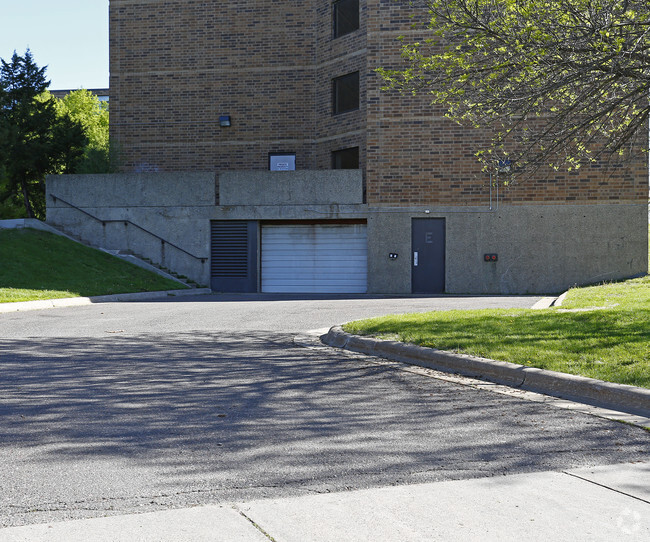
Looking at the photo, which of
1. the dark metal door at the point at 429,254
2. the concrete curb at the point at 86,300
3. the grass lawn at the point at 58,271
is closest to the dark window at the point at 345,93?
the dark metal door at the point at 429,254

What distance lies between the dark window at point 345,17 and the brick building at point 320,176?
61 mm

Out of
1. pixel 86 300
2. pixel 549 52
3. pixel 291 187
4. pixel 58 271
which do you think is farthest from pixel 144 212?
pixel 549 52

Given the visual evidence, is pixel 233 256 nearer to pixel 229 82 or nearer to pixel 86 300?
pixel 229 82

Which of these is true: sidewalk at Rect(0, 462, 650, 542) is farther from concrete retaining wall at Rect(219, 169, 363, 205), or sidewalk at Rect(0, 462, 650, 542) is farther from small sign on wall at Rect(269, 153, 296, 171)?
small sign on wall at Rect(269, 153, 296, 171)

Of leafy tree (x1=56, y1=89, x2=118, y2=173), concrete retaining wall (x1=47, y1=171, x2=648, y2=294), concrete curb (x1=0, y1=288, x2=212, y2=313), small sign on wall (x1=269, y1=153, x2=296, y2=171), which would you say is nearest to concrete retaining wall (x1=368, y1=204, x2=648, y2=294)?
concrete retaining wall (x1=47, y1=171, x2=648, y2=294)

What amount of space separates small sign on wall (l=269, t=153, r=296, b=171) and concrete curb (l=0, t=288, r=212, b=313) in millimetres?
Result: 6439

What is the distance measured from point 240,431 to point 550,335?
5349 millimetres

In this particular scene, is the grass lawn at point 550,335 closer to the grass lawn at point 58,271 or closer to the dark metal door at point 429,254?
the grass lawn at point 58,271

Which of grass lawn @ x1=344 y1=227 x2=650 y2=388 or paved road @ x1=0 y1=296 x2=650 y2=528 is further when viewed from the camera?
grass lawn @ x1=344 y1=227 x2=650 y2=388

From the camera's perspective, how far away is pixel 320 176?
26.1 metres

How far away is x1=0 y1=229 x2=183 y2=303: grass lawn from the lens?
773 inches

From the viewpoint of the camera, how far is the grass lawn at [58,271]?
64.4ft

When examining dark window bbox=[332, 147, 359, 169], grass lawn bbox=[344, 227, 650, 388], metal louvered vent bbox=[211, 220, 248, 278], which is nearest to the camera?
grass lawn bbox=[344, 227, 650, 388]

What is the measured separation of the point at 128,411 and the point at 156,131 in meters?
25.2
